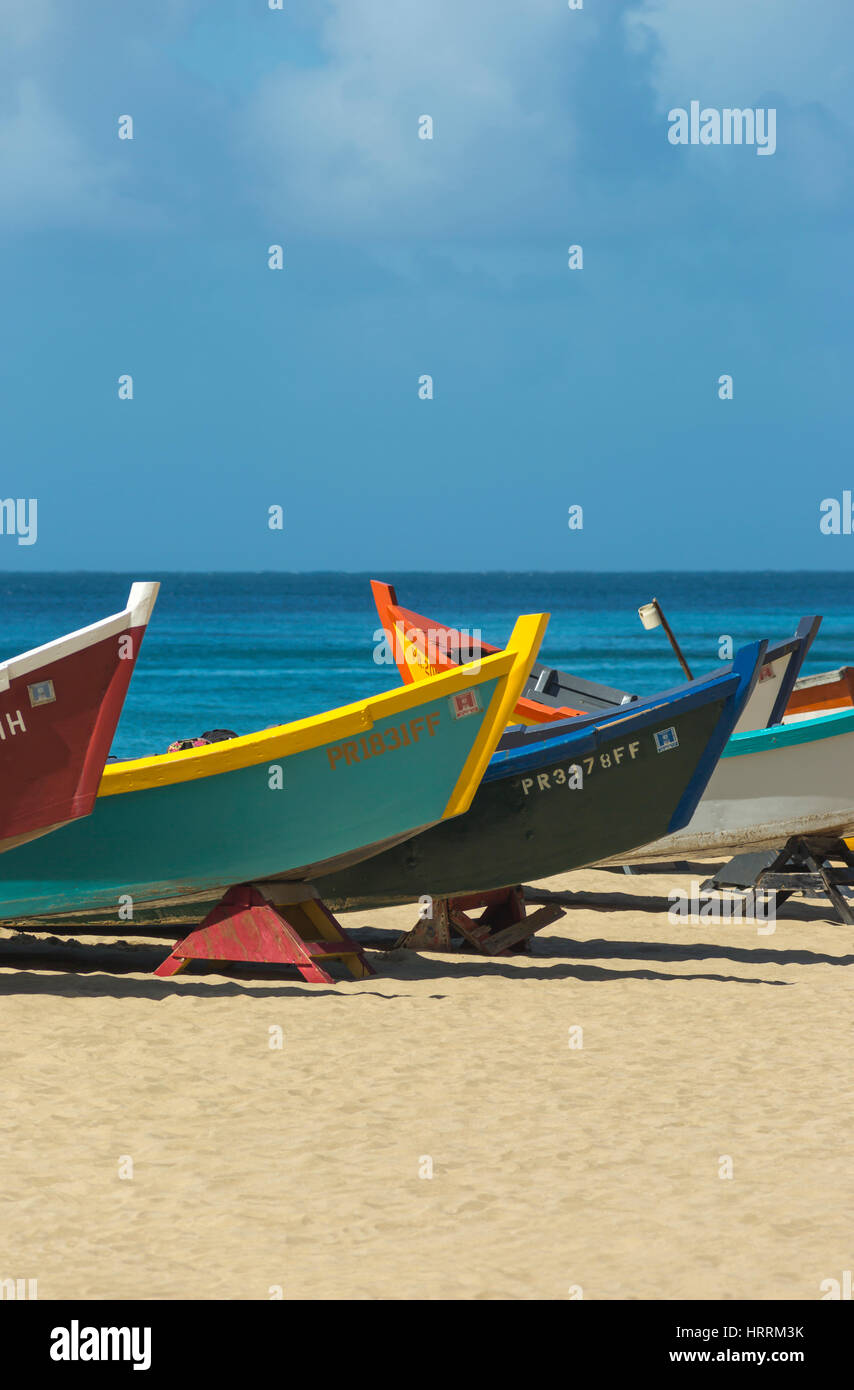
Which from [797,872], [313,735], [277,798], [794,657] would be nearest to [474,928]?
[277,798]

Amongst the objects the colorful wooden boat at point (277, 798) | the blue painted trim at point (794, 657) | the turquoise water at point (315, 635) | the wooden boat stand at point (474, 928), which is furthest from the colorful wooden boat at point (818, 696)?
the turquoise water at point (315, 635)

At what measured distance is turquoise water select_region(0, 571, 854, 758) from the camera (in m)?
35.1

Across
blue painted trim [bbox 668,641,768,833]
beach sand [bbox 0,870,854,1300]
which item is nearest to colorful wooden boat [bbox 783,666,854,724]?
blue painted trim [bbox 668,641,768,833]

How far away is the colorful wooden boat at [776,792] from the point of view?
10898mm

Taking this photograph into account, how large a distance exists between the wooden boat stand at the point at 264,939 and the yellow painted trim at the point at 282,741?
71 cm

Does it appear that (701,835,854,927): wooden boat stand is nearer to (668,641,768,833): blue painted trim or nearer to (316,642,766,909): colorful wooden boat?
(668,641,768,833): blue painted trim

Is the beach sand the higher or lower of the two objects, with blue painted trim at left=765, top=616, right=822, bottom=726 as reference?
lower

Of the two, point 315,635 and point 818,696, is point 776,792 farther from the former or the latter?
point 315,635

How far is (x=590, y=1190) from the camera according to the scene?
16.0 feet

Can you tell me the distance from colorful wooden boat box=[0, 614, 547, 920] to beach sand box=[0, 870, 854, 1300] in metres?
0.54

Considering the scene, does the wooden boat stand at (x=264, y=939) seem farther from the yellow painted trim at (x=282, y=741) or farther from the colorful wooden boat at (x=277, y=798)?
the yellow painted trim at (x=282, y=741)

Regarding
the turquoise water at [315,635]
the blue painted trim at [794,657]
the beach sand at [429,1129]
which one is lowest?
the beach sand at [429,1129]

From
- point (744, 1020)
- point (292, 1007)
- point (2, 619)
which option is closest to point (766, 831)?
point (744, 1020)

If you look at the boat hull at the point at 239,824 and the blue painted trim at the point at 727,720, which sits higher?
the blue painted trim at the point at 727,720
